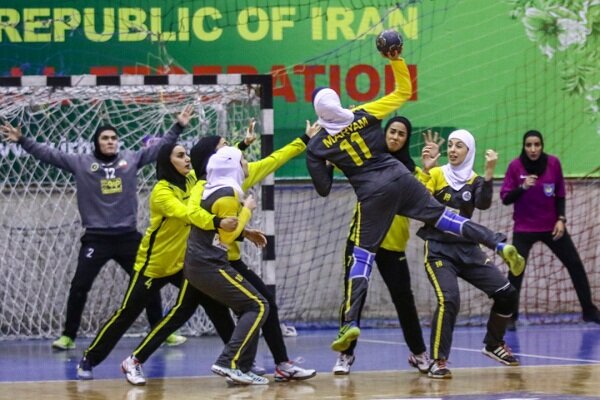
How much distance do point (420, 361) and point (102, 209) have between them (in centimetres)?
411

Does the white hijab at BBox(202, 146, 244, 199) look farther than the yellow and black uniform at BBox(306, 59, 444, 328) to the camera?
No

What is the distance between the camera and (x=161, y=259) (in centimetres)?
1166

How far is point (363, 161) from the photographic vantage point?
1082 centimetres

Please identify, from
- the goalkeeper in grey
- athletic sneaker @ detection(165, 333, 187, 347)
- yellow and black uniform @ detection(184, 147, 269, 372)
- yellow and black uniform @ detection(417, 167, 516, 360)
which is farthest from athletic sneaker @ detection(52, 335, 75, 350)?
yellow and black uniform @ detection(417, 167, 516, 360)

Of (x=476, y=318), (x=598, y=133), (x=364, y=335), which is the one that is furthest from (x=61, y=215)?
(x=598, y=133)

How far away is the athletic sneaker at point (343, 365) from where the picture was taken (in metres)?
A: 11.3

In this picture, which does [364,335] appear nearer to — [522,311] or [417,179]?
[522,311]

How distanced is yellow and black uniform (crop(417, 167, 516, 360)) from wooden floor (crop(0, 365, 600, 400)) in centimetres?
41

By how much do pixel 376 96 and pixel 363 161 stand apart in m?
5.38

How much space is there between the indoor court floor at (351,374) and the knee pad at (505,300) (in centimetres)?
50

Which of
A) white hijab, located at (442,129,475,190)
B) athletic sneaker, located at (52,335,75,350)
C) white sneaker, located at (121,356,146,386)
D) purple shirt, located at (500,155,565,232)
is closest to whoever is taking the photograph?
white sneaker, located at (121,356,146,386)

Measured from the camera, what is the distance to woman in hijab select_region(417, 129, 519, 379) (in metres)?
10.9

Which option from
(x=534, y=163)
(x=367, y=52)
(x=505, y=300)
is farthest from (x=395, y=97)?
(x=367, y=52)

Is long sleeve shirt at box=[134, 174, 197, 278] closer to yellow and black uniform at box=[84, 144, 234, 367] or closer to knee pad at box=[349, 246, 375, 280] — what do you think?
yellow and black uniform at box=[84, 144, 234, 367]
